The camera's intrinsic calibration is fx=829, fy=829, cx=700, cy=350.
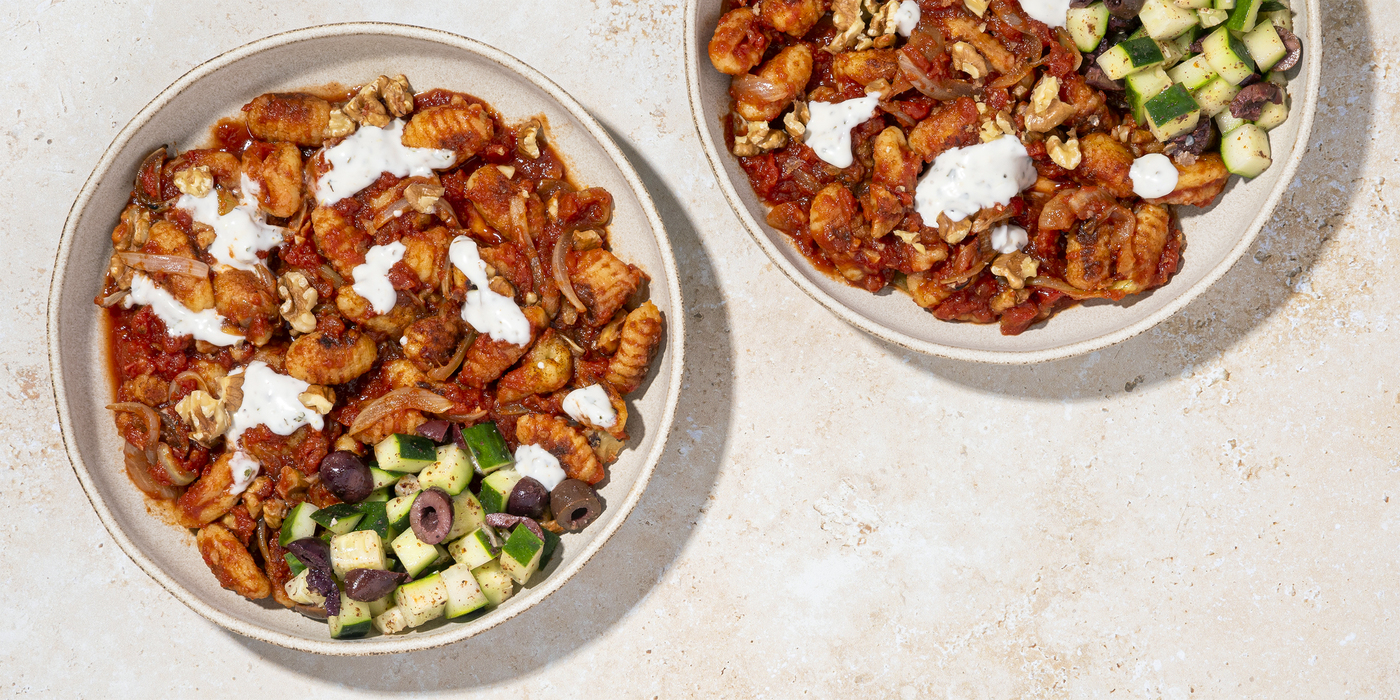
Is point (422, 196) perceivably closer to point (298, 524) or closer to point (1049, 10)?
point (298, 524)

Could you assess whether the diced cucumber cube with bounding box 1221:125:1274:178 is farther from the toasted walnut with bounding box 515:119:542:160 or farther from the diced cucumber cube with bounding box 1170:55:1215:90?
the toasted walnut with bounding box 515:119:542:160

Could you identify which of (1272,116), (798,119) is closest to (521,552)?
(798,119)

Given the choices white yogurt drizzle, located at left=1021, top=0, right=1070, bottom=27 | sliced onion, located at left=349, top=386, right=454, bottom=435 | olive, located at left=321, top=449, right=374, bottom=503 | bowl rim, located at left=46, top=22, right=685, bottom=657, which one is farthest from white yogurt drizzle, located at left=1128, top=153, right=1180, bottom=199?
→ olive, located at left=321, top=449, right=374, bottom=503

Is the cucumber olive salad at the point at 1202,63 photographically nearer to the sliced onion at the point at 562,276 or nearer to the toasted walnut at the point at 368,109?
the sliced onion at the point at 562,276

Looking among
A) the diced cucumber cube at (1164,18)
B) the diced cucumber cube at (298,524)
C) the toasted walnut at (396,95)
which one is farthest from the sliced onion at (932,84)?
the diced cucumber cube at (298,524)

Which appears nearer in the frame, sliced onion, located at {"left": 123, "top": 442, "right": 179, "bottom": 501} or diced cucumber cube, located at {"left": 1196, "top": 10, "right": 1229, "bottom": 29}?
diced cucumber cube, located at {"left": 1196, "top": 10, "right": 1229, "bottom": 29}

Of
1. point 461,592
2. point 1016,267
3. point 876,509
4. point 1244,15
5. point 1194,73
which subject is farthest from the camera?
point 876,509
